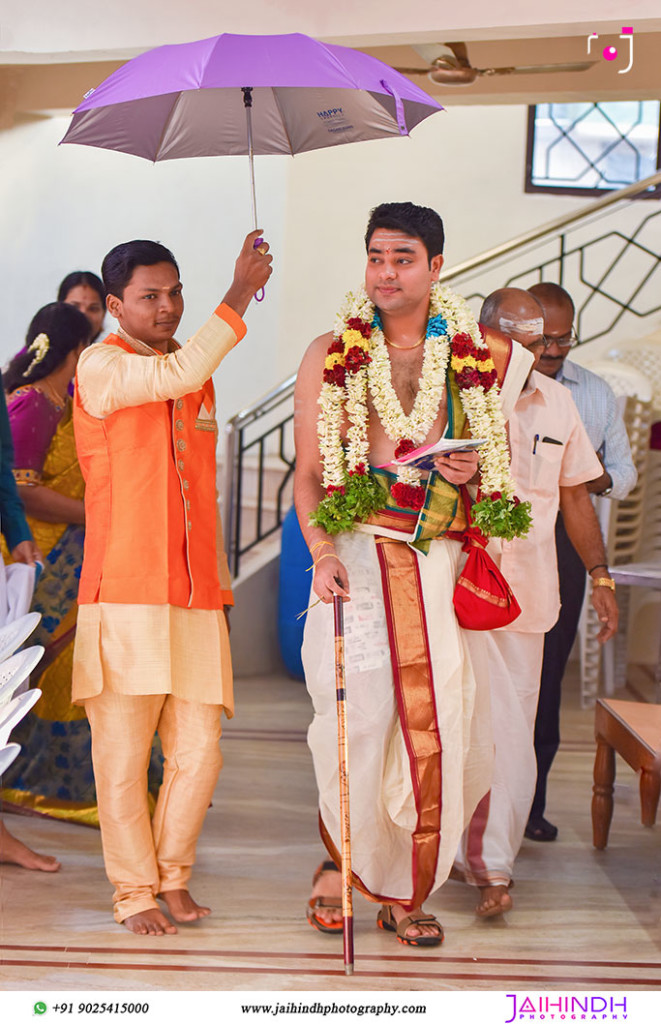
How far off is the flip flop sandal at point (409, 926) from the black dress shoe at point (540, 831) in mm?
902

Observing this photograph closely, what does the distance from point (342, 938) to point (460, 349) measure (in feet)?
5.22

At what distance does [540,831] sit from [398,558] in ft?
4.70

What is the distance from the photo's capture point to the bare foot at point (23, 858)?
3.52m

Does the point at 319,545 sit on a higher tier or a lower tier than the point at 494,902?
higher

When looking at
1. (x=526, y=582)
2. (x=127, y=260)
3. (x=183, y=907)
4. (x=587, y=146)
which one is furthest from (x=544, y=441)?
(x=587, y=146)

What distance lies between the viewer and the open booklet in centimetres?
275

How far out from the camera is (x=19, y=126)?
13.3 ft

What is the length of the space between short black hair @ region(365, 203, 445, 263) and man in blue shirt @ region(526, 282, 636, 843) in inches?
36.3

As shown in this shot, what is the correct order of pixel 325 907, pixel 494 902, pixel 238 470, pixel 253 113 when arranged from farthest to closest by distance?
pixel 238 470 < pixel 253 113 < pixel 494 902 < pixel 325 907

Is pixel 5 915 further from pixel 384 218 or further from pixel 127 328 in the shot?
pixel 384 218

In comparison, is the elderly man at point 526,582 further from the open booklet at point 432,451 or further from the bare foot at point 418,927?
the open booklet at point 432,451

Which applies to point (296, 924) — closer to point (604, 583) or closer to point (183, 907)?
point (183, 907)

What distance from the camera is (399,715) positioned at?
3.02m
